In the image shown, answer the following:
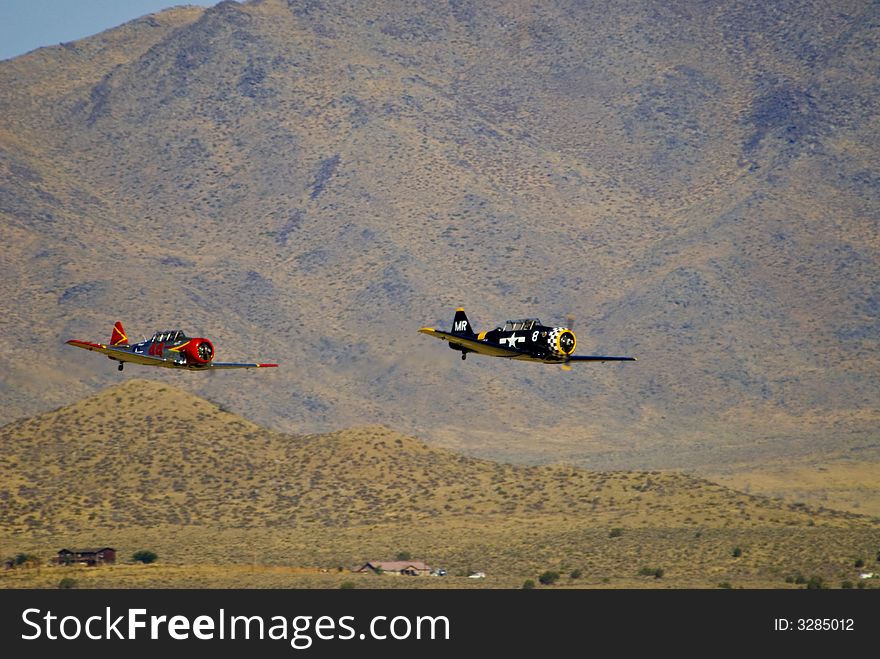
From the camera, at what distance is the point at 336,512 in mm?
159750

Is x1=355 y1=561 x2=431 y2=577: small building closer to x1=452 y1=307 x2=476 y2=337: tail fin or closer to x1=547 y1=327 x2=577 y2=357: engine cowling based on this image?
x1=452 y1=307 x2=476 y2=337: tail fin

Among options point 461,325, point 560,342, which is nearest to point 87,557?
point 461,325

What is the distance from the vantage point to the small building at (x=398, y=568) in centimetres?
13388

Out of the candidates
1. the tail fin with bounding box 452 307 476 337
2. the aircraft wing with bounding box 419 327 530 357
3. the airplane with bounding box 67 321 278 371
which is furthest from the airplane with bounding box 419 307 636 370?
the airplane with bounding box 67 321 278 371

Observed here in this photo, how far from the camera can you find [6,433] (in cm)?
17112

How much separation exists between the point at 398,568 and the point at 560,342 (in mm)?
39225

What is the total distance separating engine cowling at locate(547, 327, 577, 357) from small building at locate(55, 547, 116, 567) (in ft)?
159

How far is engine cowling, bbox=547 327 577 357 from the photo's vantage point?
329ft
